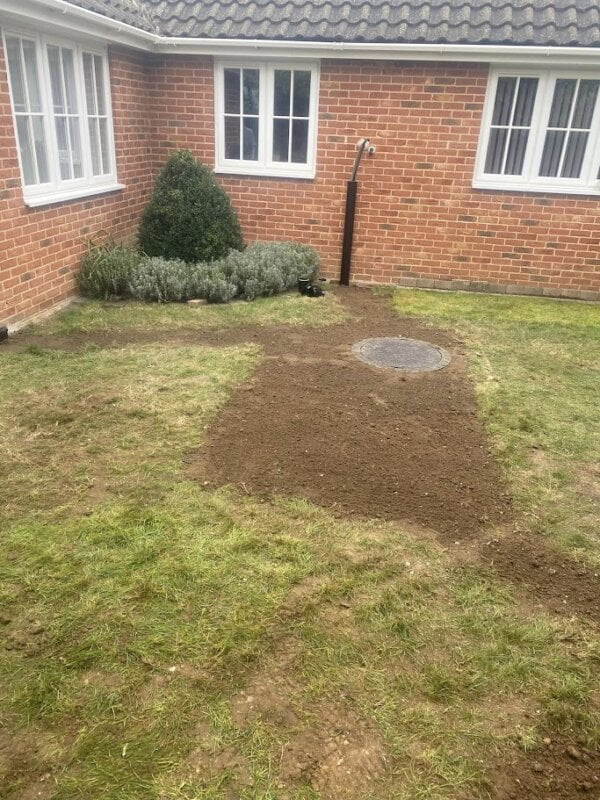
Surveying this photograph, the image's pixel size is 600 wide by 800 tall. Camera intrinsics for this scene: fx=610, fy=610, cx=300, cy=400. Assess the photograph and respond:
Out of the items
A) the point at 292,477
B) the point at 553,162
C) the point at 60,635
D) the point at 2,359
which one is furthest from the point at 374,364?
the point at 553,162

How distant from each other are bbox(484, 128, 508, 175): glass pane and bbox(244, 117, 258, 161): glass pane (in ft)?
10.7

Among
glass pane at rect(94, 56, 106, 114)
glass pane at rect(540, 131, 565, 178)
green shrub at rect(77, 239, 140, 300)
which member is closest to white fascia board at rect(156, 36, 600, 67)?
glass pane at rect(540, 131, 565, 178)

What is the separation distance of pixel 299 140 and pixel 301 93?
598 mm

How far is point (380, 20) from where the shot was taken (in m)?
8.01

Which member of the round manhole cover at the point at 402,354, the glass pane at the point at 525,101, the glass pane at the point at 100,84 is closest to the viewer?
the round manhole cover at the point at 402,354

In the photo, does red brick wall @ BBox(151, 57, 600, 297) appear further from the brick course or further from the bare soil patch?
the bare soil patch

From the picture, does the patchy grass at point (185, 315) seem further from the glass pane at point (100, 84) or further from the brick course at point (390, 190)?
the glass pane at point (100, 84)

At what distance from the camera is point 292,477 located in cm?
381

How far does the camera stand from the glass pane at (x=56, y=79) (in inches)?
259

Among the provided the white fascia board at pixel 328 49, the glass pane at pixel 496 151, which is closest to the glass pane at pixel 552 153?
the glass pane at pixel 496 151

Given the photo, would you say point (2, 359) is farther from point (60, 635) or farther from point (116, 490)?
point (60, 635)

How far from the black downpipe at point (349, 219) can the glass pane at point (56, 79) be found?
3.67 metres

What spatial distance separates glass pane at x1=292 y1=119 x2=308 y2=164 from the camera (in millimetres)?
8562

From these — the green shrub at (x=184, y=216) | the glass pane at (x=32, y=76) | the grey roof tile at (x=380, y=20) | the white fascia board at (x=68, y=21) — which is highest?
the grey roof tile at (x=380, y=20)
